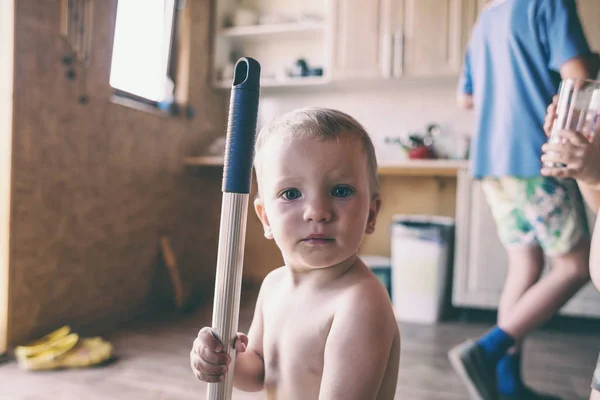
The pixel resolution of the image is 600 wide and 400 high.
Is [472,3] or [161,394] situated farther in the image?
[472,3]

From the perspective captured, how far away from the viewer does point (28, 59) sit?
1.81 meters

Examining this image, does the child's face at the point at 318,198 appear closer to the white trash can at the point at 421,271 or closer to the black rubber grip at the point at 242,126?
the black rubber grip at the point at 242,126

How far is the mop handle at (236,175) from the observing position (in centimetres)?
50

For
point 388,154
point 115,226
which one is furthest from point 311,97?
point 115,226

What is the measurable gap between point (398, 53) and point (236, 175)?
2.49 m

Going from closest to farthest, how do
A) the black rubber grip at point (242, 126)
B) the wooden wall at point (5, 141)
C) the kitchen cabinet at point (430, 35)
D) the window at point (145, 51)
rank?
the black rubber grip at point (242, 126)
the wooden wall at point (5, 141)
the window at point (145, 51)
the kitchen cabinet at point (430, 35)

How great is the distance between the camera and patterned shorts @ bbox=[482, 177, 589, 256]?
1293 millimetres

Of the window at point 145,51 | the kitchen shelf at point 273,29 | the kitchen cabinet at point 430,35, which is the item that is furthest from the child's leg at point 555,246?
the kitchen shelf at point 273,29

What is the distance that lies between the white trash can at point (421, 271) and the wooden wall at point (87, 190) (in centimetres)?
123

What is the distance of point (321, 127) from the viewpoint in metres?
0.61

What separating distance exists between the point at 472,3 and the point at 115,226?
228 cm

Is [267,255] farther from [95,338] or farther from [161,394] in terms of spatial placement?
[161,394]

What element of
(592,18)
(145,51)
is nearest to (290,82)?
(145,51)

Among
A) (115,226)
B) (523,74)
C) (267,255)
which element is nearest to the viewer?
(523,74)
